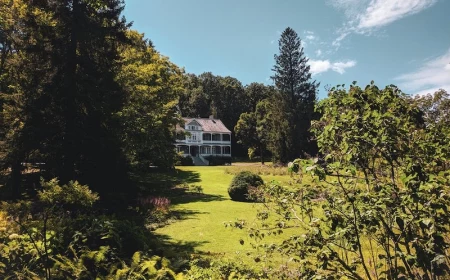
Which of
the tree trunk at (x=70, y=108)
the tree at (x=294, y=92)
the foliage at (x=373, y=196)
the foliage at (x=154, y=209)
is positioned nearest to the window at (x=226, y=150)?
the tree at (x=294, y=92)

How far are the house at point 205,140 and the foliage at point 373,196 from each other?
62.2 meters

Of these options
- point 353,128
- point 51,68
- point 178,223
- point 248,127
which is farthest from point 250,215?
point 248,127

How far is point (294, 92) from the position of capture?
5372cm

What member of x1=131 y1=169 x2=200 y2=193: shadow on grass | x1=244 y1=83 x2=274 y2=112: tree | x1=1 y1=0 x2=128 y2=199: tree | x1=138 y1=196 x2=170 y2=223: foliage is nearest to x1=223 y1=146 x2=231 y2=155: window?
x1=244 y1=83 x2=274 y2=112: tree

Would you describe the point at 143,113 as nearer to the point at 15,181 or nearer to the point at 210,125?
the point at 15,181

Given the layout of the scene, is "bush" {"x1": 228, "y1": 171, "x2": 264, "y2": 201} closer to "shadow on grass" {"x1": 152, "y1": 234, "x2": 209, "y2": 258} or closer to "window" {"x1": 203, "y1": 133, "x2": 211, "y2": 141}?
"shadow on grass" {"x1": 152, "y1": 234, "x2": 209, "y2": 258}

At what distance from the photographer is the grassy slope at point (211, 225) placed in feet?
33.6

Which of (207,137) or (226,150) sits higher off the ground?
(207,137)

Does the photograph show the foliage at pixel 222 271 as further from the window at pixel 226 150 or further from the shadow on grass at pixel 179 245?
the window at pixel 226 150

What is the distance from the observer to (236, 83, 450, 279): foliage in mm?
2721

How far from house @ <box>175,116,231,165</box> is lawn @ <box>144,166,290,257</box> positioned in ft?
148

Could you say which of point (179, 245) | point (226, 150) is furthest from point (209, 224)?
point (226, 150)

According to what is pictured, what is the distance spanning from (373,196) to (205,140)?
68.6m

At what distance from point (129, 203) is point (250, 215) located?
642 cm
